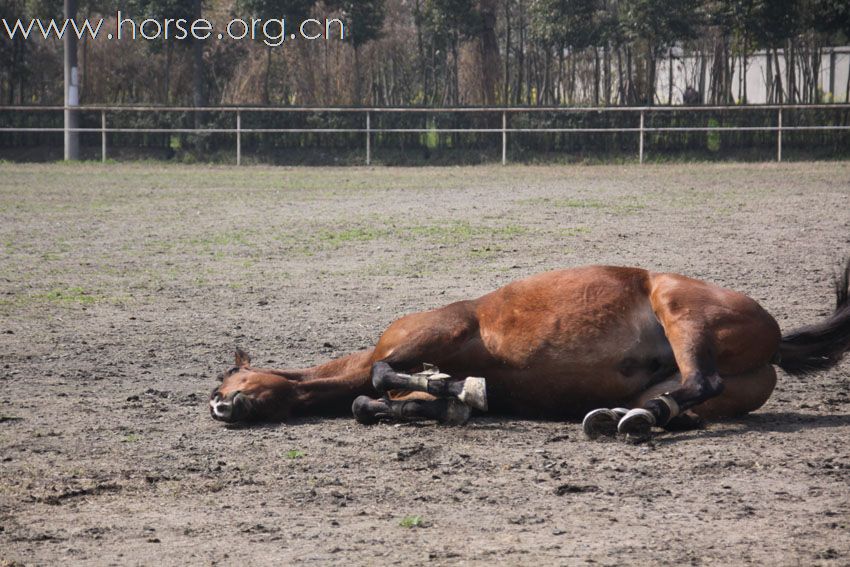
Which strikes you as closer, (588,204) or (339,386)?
(339,386)

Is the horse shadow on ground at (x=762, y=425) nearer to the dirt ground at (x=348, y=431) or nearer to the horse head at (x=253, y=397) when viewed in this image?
the dirt ground at (x=348, y=431)

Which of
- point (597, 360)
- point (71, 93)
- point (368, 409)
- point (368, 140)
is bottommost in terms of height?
point (368, 409)

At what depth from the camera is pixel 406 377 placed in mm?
5422

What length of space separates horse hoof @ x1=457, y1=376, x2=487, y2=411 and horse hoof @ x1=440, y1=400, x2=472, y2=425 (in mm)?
131

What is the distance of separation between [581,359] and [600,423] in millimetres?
295

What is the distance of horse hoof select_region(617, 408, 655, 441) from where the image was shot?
16.8 feet

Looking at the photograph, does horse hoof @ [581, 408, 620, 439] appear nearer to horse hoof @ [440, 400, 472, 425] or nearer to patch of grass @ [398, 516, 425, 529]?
horse hoof @ [440, 400, 472, 425]

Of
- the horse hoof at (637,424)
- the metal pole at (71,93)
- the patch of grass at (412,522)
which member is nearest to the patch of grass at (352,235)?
the horse hoof at (637,424)

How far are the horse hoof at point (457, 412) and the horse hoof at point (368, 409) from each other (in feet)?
0.93

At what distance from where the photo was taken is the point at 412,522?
165 inches

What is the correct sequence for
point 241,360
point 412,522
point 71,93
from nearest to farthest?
point 412,522 < point 241,360 < point 71,93
